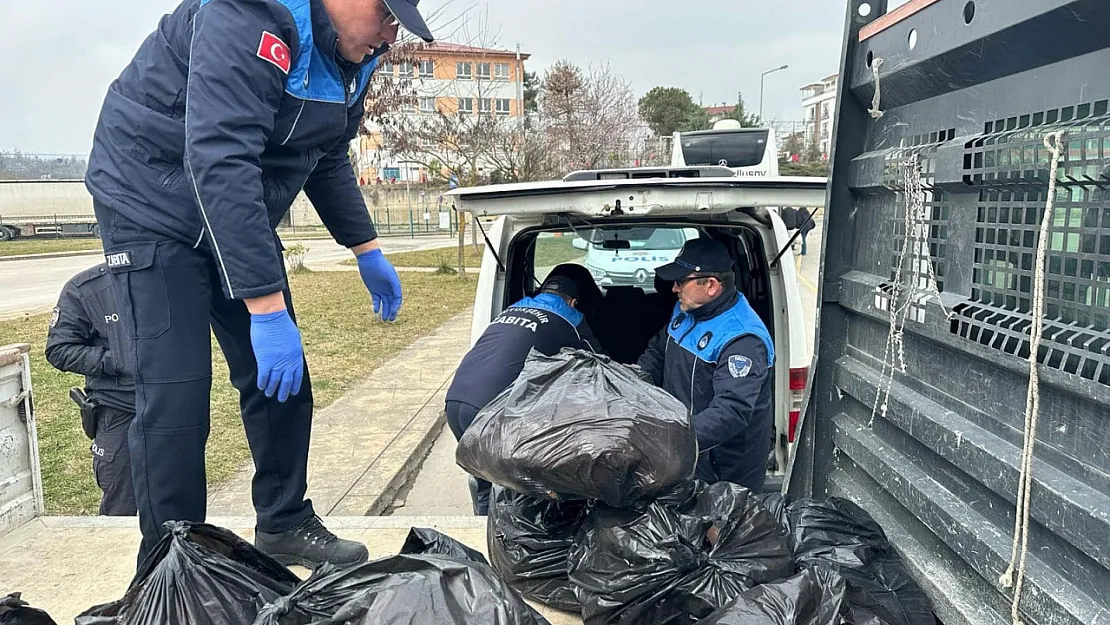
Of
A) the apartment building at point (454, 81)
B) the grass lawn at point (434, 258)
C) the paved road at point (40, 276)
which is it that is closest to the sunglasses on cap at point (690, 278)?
the paved road at point (40, 276)

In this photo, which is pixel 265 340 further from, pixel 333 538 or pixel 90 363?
pixel 90 363

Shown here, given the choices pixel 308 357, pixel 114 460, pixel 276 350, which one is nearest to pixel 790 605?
pixel 276 350

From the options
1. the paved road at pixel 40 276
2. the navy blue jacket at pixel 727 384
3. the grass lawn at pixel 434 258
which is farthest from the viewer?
the grass lawn at pixel 434 258

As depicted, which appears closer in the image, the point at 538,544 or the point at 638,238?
the point at 538,544

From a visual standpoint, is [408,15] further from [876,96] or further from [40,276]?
[40,276]

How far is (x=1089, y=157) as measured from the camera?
1.11m

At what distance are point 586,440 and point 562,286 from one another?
1.74 meters

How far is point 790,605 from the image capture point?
157cm

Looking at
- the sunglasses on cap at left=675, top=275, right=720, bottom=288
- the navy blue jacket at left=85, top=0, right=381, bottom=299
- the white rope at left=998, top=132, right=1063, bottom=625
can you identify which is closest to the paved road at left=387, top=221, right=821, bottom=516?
the sunglasses on cap at left=675, top=275, right=720, bottom=288

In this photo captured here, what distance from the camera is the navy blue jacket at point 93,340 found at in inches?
130

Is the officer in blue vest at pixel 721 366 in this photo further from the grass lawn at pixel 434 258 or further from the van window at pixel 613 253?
the grass lawn at pixel 434 258

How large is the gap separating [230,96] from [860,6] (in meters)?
1.62

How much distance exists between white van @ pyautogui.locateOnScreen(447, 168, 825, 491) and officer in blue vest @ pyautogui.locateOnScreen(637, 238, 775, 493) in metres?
0.24

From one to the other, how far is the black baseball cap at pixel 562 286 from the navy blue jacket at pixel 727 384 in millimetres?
553
